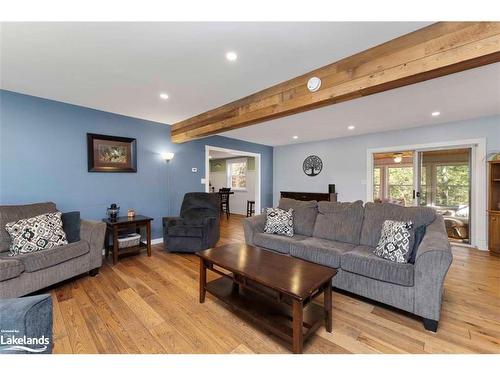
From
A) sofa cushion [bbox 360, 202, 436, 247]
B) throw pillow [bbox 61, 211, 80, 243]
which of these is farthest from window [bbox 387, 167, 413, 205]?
throw pillow [bbox 61, 211, 80, 243]

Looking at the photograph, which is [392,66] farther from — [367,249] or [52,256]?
[52,256]

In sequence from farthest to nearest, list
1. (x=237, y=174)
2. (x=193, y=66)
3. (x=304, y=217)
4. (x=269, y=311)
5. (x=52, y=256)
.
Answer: (x=237, y=174), (x=304, y=217), (x=52, y=256), (x=193, y=66), (x=269, y=311)

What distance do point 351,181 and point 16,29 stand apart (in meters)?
5.82

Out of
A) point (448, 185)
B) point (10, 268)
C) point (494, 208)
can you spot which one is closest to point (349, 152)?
point (448, 185)

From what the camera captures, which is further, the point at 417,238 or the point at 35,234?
the point at 35,234

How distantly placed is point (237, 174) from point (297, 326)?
7283 mm

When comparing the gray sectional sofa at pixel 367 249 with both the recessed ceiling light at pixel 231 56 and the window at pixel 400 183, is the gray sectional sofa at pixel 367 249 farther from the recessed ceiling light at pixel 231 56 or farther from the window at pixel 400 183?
the window at pixel 400 183

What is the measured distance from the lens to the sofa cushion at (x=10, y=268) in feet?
6.53

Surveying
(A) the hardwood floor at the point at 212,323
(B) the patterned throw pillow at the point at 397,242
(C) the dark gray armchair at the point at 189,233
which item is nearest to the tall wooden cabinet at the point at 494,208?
(A) the hardwood floor at the point at 212,323

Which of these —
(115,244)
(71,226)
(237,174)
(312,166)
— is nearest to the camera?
(71,226)

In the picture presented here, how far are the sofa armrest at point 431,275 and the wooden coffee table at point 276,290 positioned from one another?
2.41 feet

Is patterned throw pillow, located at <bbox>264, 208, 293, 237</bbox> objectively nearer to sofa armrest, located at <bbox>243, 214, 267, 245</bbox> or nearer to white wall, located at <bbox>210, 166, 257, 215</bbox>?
sofa armrest, located at <bbox>243, 214, 267, 245</bbox>

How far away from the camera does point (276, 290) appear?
1.56 metres
